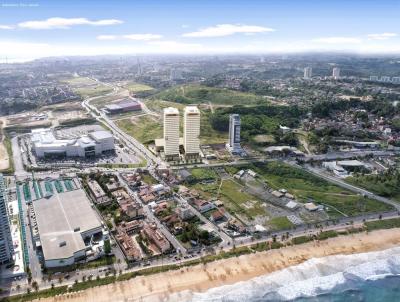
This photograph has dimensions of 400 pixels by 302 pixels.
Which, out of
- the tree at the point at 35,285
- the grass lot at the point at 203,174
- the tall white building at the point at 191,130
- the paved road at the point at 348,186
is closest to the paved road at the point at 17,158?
the tall white building at the point at 191,130

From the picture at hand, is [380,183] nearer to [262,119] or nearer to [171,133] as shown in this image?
[171,133]

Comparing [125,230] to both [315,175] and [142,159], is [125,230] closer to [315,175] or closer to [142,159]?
[142,159]

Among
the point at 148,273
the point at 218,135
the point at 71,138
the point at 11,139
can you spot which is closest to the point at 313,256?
the point at 148,273

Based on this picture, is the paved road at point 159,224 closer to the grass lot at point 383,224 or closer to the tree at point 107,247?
the tree at point 107,247

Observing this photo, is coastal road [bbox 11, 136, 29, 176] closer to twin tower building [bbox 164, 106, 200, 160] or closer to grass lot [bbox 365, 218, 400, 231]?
twin tower building [bbox 164, 106, 200, 160]

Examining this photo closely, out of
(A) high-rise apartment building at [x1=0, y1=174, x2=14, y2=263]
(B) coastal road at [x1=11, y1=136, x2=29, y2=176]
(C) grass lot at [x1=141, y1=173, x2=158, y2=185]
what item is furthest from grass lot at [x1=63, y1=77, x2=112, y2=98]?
(A) high-rise apartment building at [x1=0, y1=174, x2=14, y2=263]

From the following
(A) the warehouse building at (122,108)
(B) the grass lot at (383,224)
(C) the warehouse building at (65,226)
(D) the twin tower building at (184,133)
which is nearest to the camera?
(C) the warehouse building at (65,226)
